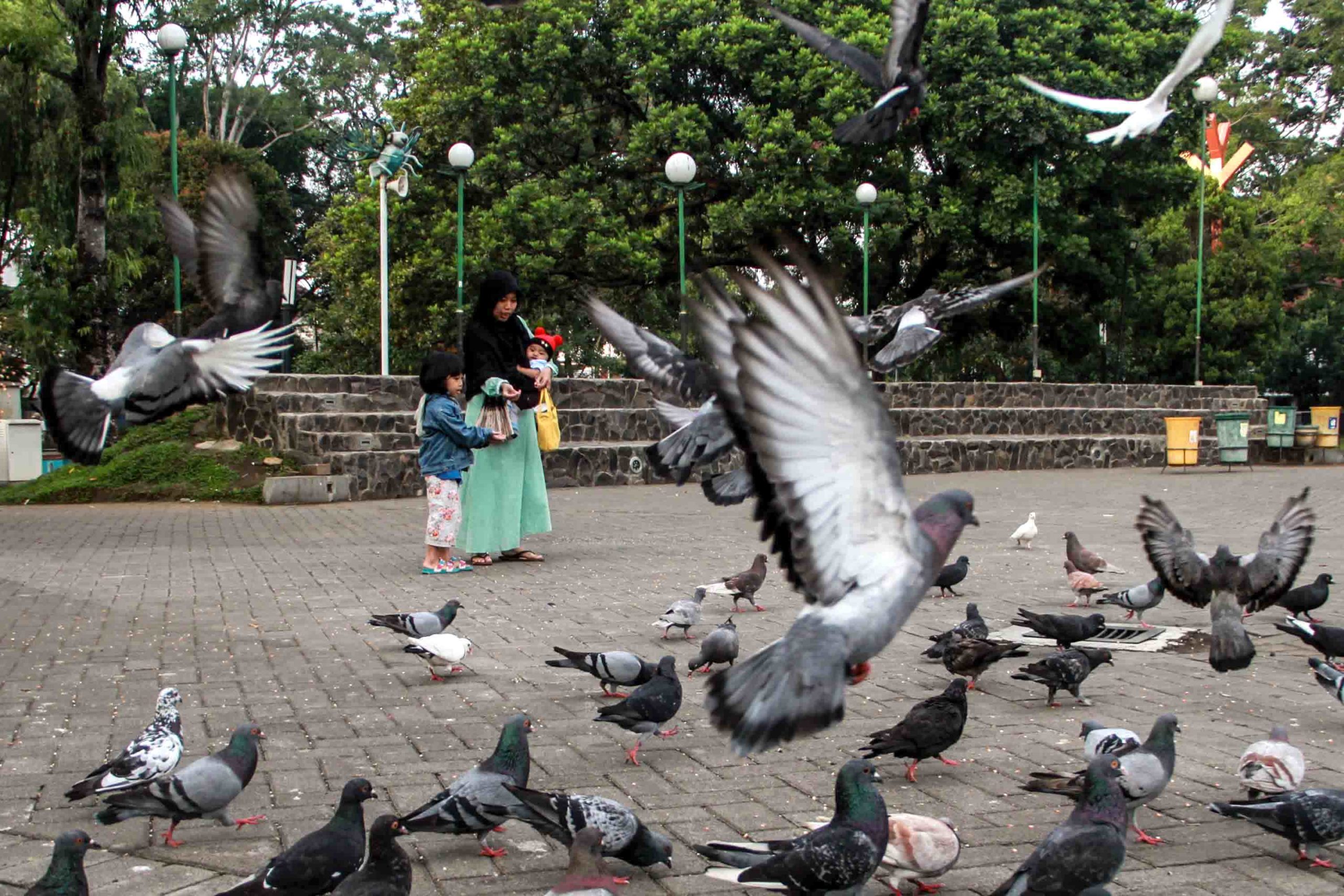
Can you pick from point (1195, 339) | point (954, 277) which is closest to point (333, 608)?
point (954, 277)

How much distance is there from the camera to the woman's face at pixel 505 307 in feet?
31.1

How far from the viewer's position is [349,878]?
10.6 ft

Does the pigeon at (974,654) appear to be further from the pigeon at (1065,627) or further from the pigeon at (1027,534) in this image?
the pigeon at (1027,534)

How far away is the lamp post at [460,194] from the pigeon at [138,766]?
12.7 metres

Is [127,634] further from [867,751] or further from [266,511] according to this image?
[266,511]

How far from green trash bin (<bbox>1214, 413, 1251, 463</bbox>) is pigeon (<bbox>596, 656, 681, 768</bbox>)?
18470 mm

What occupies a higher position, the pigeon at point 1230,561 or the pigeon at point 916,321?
the pigeon at point 916,321

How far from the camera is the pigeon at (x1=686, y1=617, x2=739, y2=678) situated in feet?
19.8

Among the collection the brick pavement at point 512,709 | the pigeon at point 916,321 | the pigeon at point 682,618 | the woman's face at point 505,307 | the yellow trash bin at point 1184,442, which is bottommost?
the brick pavement at point 512,709

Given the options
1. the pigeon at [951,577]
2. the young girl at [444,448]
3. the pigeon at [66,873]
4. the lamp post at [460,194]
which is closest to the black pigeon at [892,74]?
the pigeon at [66,873]

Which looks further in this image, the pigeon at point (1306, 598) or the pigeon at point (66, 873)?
the pigeon at point (1306, 598)

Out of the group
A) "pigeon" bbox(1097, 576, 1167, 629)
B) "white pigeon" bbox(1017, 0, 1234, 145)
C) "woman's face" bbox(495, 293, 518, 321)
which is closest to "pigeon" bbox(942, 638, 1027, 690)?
"pigeon" bbox(1097, 576, 1167, 629)

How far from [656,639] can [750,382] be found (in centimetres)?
464

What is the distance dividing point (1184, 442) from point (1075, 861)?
19.2 m
